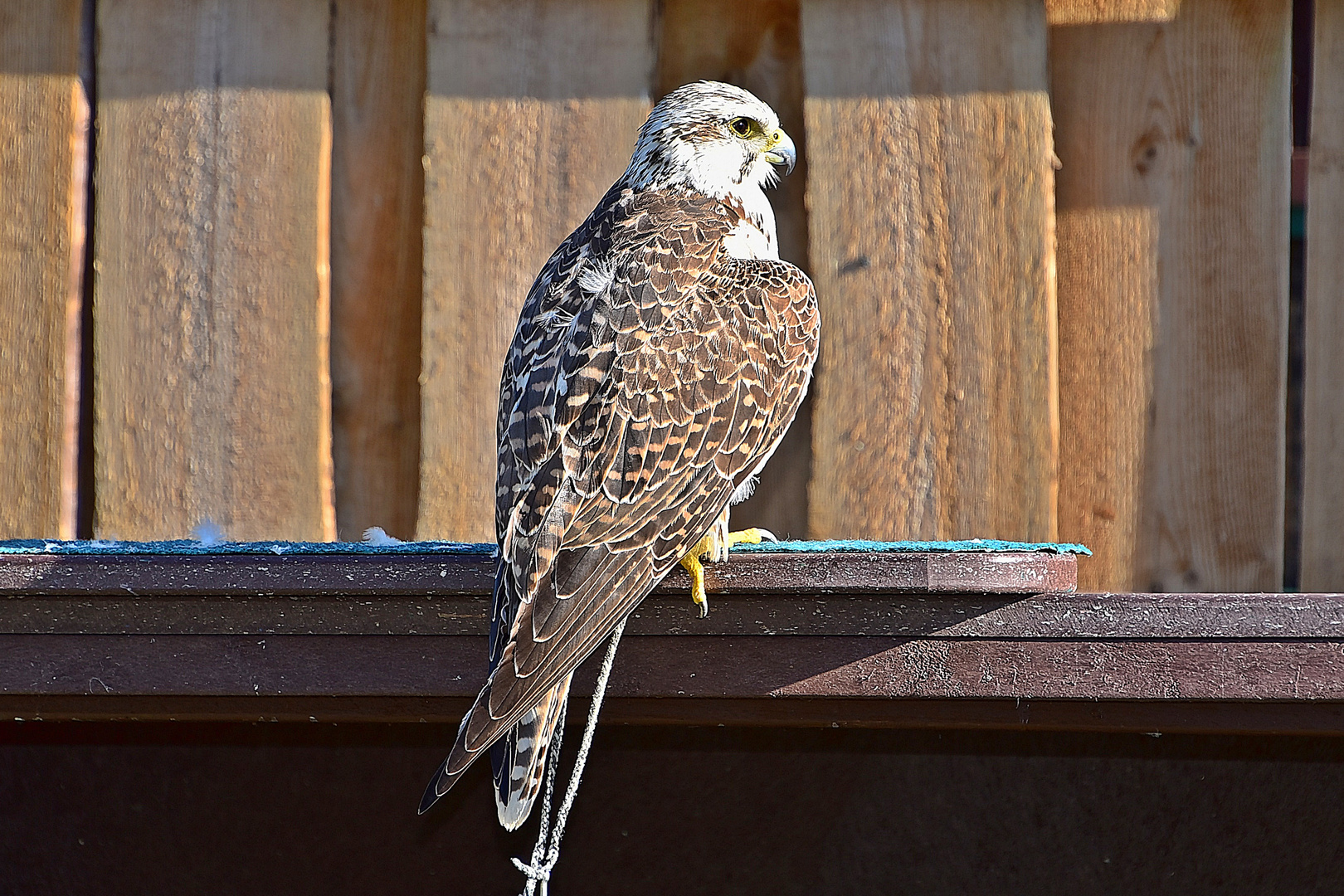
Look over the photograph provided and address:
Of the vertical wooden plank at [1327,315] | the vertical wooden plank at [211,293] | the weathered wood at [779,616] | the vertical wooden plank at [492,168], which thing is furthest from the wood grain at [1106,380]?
the vertical wooden plank at [211,293]

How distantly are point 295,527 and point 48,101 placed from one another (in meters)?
1.15

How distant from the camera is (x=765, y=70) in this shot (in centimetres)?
270

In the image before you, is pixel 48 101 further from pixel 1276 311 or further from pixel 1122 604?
pixel 1276 311

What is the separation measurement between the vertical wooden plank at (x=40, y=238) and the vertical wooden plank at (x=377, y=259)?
23.3 inches

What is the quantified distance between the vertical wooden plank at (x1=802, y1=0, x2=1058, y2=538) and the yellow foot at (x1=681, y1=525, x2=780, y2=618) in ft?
1.68

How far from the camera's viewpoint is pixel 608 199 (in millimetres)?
2328

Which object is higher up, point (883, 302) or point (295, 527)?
point (883, 302)

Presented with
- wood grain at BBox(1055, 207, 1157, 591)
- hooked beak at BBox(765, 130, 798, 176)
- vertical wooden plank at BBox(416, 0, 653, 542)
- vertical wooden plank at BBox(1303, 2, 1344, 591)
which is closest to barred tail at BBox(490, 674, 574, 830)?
vertical wooden plank at BBox(416, 0, 653, 542)

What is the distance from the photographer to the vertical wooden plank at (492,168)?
8.34 feet

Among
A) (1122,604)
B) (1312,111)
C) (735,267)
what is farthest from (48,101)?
(1312,111)

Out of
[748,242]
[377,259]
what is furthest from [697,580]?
[377,259]

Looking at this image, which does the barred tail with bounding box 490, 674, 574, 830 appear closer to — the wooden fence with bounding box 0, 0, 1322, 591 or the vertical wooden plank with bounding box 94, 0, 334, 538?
the wooden fence with bounding box 0, 0, 1322, 591

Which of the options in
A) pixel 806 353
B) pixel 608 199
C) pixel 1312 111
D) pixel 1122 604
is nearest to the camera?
pixel 1122 604

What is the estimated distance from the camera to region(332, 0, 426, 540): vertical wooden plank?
2648 mm
